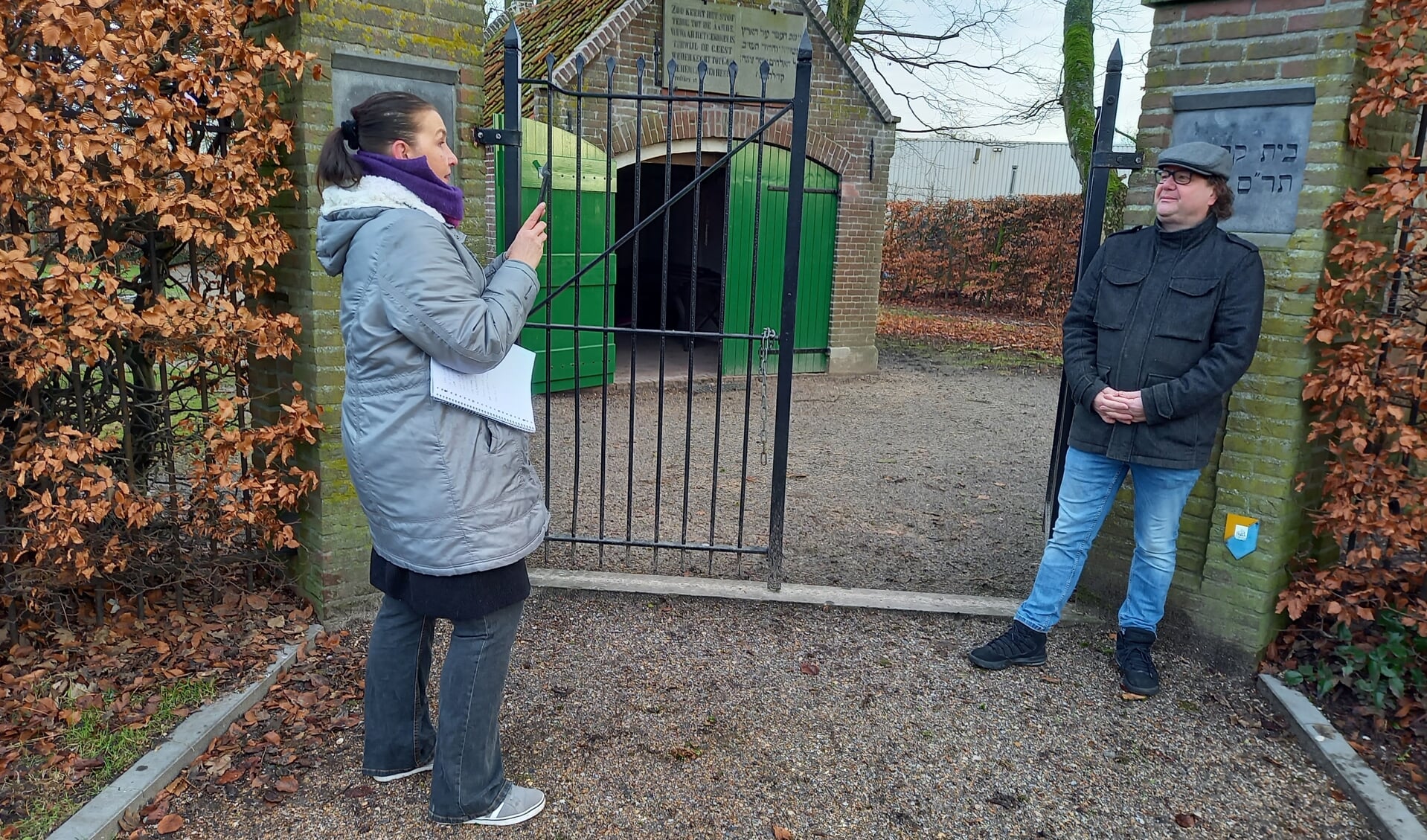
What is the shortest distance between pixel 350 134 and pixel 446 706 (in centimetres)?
151

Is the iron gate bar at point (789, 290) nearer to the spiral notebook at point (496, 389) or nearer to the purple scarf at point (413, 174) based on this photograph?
the spiral notebook at point (496, 389)

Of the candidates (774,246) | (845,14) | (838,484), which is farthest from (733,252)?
(845,14)

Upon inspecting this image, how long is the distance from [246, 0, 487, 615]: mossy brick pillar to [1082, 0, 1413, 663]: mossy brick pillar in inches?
109

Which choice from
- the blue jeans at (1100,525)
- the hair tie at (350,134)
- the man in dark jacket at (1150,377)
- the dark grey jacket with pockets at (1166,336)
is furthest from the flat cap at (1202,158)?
the hair tie at (350,134)

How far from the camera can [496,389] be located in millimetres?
2318

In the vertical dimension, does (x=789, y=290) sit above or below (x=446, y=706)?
above

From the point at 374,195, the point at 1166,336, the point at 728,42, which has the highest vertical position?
the point at 728,42

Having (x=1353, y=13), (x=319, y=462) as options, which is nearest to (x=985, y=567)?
(x=1353, y=13)

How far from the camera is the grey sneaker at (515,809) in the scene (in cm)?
258

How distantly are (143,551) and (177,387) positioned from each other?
0.63 metres

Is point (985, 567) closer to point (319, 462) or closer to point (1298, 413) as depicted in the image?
point (1298, 413)

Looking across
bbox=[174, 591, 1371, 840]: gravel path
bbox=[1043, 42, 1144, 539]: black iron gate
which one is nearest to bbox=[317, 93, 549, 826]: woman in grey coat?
bbox=[174, 591, 1371, 840]: gravel path

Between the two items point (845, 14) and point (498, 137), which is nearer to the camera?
point (498, 137)

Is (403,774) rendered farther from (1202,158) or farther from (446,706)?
(1202,158)
